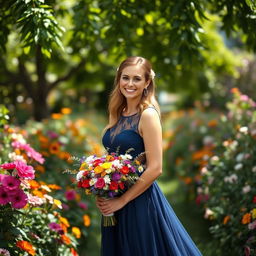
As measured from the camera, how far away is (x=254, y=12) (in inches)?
145

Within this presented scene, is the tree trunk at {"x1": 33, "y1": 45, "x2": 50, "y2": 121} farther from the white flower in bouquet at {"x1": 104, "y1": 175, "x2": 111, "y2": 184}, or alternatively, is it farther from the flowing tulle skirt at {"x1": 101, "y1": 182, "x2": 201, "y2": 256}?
the white flower in bouquet at {"x1": 104, "y1": 175, "x2": 111, "y2": 184}

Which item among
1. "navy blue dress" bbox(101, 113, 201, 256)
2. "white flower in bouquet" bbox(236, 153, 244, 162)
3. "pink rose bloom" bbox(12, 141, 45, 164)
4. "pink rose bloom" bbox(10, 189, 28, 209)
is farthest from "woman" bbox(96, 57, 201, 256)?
"white flower in bouquet" bbox(236, 153, 244, 162)

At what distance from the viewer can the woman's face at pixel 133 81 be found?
9.92 feet

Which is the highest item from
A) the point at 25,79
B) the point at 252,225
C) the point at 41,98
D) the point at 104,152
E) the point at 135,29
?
the point at 25,79

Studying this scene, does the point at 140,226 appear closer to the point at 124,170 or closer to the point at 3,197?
the point at 124,170

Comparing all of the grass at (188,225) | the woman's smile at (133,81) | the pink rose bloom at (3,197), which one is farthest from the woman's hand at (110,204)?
the grass at (188,225)

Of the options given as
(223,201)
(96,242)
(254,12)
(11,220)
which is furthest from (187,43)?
(96,242)

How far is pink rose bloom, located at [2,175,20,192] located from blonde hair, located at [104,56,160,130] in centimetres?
78

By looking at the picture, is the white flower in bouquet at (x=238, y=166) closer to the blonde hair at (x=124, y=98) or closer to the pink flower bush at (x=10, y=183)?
the blonde hair at (x=124, y=98)

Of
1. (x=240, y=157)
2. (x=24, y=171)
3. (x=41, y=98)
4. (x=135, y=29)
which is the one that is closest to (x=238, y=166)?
(x=240, y=157)

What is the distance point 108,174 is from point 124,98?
0.82m

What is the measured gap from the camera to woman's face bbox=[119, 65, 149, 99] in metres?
3.02

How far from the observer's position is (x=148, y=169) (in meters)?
2.80

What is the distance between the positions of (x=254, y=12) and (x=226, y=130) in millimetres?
2574
